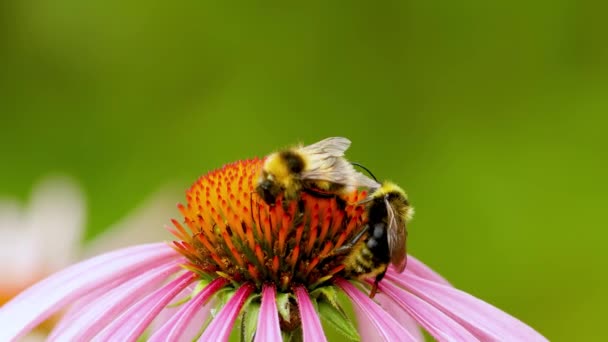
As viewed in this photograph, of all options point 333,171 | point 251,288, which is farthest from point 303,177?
point 251,288

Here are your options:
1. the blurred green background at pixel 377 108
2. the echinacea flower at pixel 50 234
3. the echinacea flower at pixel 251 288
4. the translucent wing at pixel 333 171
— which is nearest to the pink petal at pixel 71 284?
the echinacea flower at pixel 251 288

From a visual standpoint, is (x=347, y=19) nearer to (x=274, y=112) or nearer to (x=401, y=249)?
(x=274, y=112)

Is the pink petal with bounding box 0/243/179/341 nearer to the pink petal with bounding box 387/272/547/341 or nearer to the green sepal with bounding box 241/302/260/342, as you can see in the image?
the green sepal with bounding box 241/302/260/342

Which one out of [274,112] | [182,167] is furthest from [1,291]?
[274,112]

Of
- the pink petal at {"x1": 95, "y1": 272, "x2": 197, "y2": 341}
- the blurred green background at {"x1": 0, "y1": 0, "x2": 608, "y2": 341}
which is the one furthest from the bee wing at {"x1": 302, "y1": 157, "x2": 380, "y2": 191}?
the blurred green background at {"x1": 0, "y1": 0, "x2": 608, "y2": 341}

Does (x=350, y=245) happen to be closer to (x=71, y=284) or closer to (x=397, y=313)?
(x=397, y=313)

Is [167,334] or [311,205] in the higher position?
[311,205]

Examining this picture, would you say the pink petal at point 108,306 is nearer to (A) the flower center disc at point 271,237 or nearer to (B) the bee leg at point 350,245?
(A) the flower center disc at point 271,237
